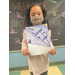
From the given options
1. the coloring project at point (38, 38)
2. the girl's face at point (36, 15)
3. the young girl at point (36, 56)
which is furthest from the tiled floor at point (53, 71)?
the girl's face at point (36, 15)

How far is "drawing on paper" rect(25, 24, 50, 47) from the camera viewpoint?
0.60m

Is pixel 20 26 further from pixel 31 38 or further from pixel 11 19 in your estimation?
pixel 31 38

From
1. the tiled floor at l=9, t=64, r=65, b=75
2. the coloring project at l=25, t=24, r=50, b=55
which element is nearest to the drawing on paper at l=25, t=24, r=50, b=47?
the coloring project at l=25, t=24, r=50, b=55

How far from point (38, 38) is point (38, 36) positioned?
2cm

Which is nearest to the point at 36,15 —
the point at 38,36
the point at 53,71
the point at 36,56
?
the point at 38,36

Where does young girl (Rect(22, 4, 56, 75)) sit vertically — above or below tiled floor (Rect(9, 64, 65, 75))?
above

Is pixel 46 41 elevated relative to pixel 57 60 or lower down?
elevated

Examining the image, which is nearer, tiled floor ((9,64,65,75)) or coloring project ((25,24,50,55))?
coloring project ((25,24,50,55))

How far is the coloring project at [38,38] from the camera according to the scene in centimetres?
59

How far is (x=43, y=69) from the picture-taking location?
0.68 meters

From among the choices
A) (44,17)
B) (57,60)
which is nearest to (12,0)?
(44,17)

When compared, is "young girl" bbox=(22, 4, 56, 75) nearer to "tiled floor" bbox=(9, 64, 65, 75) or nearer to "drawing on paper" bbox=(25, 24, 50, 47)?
"drawing on paper" bbox=(25, 24, 50, 47)

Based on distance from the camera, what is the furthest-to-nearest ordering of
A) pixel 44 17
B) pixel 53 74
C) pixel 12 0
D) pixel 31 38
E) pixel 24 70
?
pixel 24 70, pixel 53 74, pixel 12 0, pixel 44 17, pixel 31 38

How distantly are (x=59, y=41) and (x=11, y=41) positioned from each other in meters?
0.91
